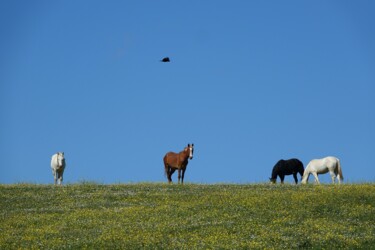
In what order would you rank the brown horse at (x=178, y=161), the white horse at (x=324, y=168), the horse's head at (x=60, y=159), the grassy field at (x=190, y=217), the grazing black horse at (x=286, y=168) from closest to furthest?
1. the grassy field at (x=190, y=217)
2. the brown horse at (x=178, y=161)
3. the white horse at (x=324, y=168)
4. the horse's head at (x=60, y=159)
5. the grazing black horse at (x=286, y=168)

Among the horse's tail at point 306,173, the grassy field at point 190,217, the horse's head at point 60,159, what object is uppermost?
the horse's head at point 60,159

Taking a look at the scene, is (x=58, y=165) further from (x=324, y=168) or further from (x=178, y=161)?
(x=324, y=168)

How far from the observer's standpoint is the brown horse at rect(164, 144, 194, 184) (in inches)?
1949

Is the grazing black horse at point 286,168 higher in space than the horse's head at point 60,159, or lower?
lower

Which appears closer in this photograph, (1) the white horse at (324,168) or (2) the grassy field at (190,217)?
(2) the grassy field at (190,217)

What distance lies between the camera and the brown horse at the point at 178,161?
4950 cm

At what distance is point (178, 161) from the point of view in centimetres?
5019

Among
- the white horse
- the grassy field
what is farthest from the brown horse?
the white horse

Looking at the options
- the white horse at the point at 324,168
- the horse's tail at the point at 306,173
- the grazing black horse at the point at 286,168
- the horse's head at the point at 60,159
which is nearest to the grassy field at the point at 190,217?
the horse's head at the point at 60,159

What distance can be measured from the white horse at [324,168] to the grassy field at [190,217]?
9.98 m

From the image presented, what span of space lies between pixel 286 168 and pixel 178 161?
855cm

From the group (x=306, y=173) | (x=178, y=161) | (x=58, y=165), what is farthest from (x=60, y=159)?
(x=306, y=173)

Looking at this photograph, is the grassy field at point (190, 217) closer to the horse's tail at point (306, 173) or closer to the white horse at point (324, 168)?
the white horse at point (324, 168)

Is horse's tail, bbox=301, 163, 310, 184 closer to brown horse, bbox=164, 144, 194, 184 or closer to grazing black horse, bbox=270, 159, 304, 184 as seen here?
grazing black horse, bbox=270, 159, 304, 184
